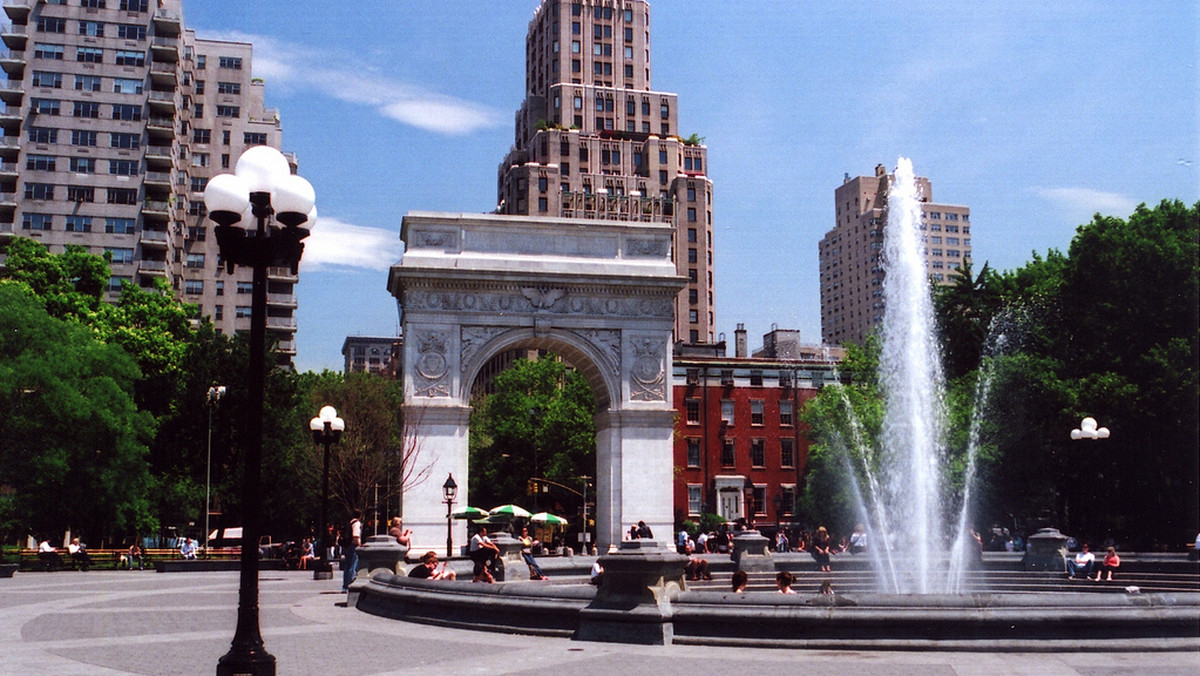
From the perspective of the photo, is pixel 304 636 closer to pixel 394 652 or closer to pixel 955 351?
pixel 394 652

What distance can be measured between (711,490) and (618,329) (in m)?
27.2

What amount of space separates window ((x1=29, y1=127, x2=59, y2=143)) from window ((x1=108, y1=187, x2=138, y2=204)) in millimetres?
4725

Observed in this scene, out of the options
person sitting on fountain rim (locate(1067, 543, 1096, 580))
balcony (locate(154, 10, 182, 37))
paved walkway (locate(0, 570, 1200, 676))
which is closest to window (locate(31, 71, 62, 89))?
balcony (locate(154, 10, 182, 37))

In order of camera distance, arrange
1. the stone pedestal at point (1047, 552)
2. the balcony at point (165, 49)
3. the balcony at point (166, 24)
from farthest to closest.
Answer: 1. the balcony at point (166, 24)
2. the balcony at point (165, 49)
3. the stone pedestal at point (1047, 552)

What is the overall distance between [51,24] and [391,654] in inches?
2886

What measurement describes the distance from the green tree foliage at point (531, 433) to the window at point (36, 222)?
31.2 m

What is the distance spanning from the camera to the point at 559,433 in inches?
2616

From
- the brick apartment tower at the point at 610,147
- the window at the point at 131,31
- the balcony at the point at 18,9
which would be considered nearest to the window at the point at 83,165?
the window at the point at 131,31

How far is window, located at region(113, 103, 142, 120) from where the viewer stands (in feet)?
241

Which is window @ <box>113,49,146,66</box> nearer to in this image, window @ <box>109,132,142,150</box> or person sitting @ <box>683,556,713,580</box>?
window @ <box>109,132,142,150</box>

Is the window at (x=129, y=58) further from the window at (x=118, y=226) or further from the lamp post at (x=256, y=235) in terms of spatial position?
the lamp post at (x=256, y=235)

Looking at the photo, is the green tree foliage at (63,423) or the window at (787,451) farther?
the window at (787,451)

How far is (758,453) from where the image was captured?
6650 centimetres

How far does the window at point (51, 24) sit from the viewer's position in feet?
238
